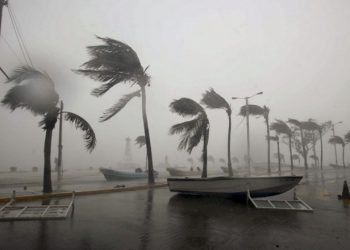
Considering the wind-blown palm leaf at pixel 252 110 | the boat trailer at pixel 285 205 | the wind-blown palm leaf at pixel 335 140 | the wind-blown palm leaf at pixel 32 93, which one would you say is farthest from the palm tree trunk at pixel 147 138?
the wind-blown palm leaf at pixel 335 140

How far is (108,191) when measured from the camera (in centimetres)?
1631

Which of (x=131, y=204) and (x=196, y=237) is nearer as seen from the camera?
(x=196, y=237)

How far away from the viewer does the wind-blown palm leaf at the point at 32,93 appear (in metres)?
14.4

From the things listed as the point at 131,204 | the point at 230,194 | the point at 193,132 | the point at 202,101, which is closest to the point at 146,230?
the point at 131,204

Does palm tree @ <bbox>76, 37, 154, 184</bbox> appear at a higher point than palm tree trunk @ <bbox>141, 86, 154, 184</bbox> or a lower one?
higher

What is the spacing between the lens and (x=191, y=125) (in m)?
21.2

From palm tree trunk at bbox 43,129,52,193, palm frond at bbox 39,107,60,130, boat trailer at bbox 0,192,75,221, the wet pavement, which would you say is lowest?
the wet pavement

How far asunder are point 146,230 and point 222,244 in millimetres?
2240

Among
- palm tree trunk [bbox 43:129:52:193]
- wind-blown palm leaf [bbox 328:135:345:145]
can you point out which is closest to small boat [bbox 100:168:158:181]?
palm tree trunk [bbox 43:129:52:193]

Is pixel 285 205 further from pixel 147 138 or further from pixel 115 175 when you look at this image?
pixel 115 175

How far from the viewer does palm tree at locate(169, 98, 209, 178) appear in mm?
20898

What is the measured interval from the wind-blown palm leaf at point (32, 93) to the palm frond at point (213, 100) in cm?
1331

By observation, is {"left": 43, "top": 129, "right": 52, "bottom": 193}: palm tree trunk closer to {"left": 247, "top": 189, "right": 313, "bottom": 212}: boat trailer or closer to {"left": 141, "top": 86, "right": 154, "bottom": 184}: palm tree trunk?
{"left": 141, "top": 86, "right": 154, "bottom": 184}: palm tree trunk

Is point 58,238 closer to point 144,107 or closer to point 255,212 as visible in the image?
point 255,212
